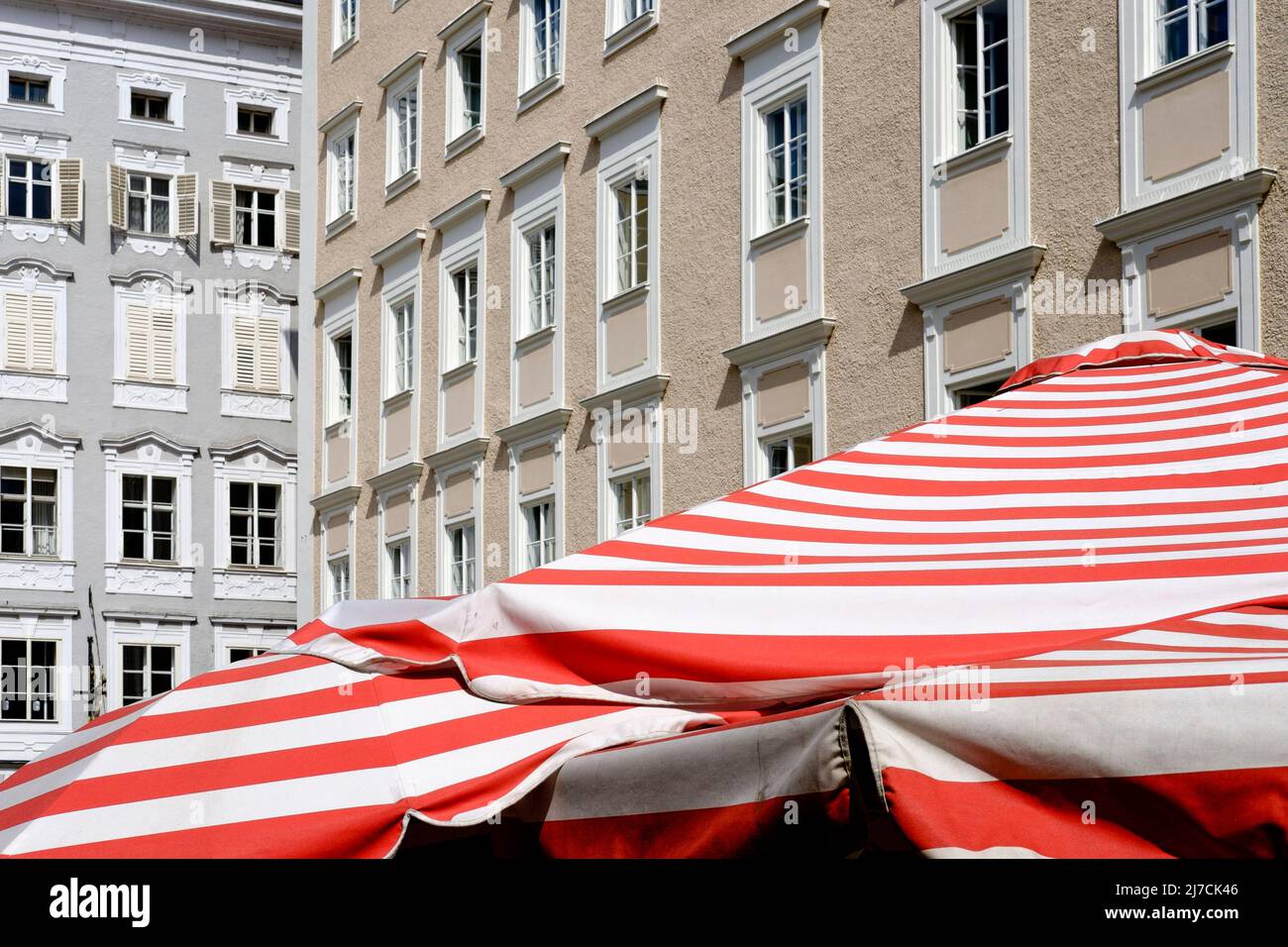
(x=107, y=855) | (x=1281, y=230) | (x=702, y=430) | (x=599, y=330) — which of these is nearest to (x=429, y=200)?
(x=599, y=330)

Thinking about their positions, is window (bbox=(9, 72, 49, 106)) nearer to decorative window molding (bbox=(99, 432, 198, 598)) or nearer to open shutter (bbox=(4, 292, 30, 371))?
open shutter (bbox=(4, 292, 30, 371))

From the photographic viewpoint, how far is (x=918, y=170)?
14312mm

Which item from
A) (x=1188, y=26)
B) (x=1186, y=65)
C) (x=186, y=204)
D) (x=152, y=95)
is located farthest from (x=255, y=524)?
(x=1186, y=65)

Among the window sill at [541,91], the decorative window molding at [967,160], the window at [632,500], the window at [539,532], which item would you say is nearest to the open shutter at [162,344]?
the window sill at [541,91]

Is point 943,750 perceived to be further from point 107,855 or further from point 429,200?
point 429,200

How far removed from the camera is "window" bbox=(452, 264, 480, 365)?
860 inches

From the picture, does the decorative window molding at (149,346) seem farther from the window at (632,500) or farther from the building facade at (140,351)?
the window at (632,500)

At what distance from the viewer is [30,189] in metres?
34.7

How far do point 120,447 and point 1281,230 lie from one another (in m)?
27.6

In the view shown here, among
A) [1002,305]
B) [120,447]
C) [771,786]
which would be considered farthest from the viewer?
[120,447]

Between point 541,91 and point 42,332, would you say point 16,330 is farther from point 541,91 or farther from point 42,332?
point 541,91

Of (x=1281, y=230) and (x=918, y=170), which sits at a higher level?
(x=918, y=170)

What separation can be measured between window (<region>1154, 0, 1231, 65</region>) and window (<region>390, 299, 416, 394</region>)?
12968mm

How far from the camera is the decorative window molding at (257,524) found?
115 feet
